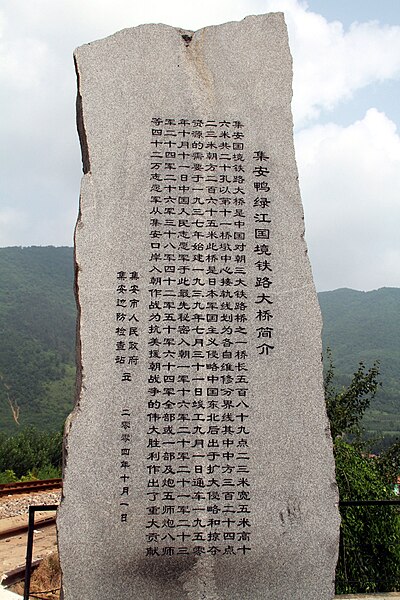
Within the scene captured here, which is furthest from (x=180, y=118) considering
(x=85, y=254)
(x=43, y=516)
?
(x=43, y=516)

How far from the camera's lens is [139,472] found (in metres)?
3.18

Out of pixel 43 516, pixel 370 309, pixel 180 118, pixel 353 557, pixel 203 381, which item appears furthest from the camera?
pixel 370 309

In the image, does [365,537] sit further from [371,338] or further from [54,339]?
[371,338]

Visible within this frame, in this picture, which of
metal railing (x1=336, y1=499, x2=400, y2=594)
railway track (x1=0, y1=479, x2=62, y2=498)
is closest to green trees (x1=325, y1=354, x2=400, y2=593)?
metal railing (x1=336, y1=499, x2=400, y2=594)

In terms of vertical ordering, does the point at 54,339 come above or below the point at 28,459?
above

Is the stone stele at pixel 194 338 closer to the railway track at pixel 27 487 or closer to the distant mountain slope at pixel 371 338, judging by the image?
the railway track at pixel 27 487

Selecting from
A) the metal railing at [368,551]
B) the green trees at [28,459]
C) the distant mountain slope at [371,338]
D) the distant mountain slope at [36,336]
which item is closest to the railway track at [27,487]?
the green trees at [28,459]

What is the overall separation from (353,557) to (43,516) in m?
7.22

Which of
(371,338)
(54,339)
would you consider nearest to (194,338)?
(54,339)

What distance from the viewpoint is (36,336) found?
209 ft

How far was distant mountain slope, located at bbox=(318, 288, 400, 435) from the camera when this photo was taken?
192ft

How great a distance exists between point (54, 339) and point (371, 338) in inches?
1990

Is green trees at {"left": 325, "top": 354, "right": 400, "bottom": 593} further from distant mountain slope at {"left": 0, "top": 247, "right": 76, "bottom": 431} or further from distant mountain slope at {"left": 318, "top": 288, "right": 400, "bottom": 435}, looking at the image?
distant mountain slope at {"left": 318, "top": 288, "right": 400, "bottom": 435}

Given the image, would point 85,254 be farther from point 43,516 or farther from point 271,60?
point 43,516
